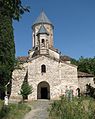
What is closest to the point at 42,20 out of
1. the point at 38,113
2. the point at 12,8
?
the point at 38,113

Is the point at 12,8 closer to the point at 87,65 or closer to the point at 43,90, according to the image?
the point at 43,90

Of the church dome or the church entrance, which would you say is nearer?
the church entrance

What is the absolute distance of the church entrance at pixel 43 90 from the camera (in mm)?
34906

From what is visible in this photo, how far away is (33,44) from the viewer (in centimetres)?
4266

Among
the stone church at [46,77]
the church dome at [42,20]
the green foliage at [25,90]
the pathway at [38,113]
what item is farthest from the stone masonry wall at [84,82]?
the pathway at [38,113]

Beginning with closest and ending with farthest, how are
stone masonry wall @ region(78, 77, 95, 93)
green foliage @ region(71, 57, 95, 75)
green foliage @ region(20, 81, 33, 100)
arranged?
green foliage @ region(20, 81, 33, 100)
stone masonry wall @ region(78, 77, 95, 93)
green foliage @ region(71, 57, 95, 75)

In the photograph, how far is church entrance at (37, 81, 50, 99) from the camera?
3491cm

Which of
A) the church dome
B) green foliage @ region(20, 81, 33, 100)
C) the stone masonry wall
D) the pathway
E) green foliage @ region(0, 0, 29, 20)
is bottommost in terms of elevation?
the pathway

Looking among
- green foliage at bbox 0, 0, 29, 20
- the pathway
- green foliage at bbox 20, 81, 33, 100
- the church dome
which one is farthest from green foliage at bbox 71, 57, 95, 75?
green foliage at bbox 0, 0, 29, 20

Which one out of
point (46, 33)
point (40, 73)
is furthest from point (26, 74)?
point (46, 33)

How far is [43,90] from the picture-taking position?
36344 mm

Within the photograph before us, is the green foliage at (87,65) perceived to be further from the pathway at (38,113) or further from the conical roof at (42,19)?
the pathway at (38,113)

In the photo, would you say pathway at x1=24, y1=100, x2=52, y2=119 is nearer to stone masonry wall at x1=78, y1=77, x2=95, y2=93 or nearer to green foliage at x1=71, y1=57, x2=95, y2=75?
stone masonry wall at x1=78, y1=77, x2=95, y2=93

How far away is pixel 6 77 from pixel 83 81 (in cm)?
1511
